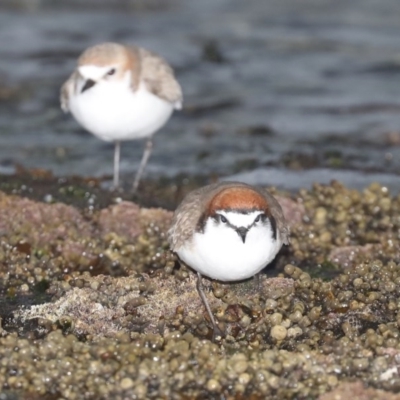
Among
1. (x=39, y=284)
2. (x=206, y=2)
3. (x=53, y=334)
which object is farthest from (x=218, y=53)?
(x=53, y=334)

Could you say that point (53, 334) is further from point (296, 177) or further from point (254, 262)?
point (296, 177)

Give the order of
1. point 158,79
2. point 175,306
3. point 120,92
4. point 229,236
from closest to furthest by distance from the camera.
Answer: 1. point 229,236
2. point 175,306
3. point 120,92
4. point 158,79

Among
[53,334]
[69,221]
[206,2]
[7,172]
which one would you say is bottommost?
[206,2]

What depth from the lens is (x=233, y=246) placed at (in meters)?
6.15

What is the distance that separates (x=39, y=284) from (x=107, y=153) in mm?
4809

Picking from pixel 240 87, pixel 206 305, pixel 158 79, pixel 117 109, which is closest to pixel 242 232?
pixel 206 305

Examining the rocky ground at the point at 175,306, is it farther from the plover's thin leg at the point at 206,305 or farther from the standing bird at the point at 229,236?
the standing bird at the point at 229,236

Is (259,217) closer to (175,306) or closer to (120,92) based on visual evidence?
(175,306)

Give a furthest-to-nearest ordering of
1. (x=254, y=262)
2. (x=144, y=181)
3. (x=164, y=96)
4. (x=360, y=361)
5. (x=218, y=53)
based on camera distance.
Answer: (x=218, y=53)
(x=144, y=181)
(x=164, y=96)
(x=254, y=262)
(x=360, y=361)

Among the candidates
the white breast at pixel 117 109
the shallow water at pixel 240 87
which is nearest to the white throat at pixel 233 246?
the white breast at pixel 117 109

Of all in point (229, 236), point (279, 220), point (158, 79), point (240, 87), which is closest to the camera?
point (229, 236)

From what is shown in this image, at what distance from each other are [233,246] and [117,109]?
10.6 feet

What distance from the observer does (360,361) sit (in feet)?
18.7

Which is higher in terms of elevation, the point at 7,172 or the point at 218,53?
the point at 7,172
